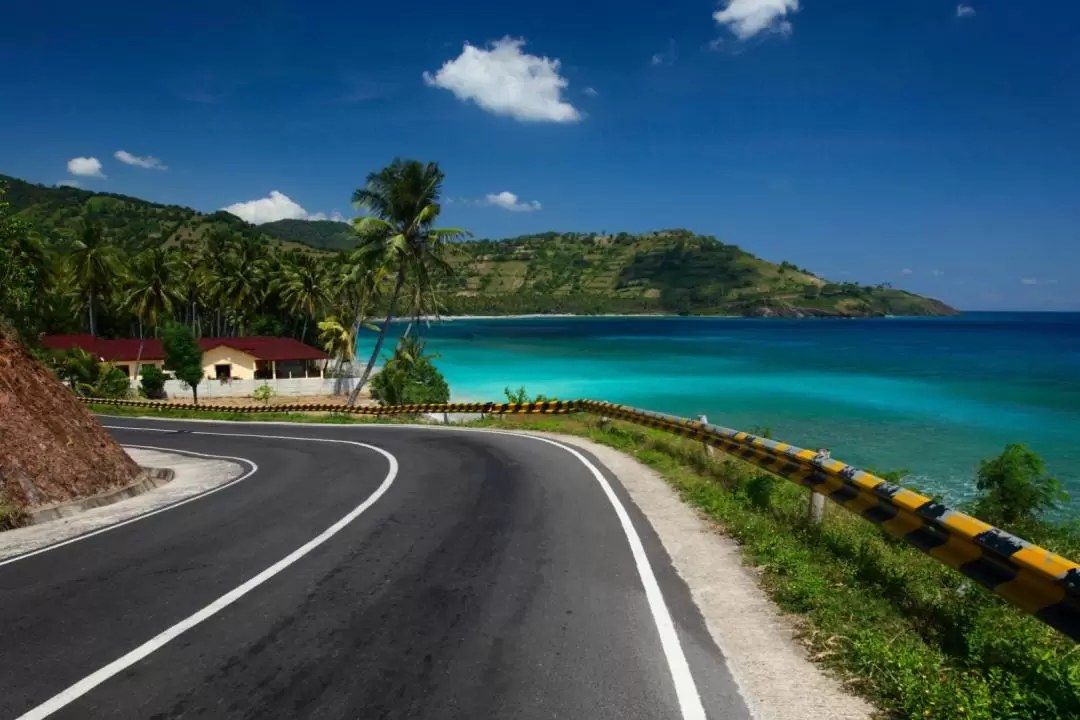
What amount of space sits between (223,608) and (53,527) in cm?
557

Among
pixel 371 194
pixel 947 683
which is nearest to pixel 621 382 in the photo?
pixel 371 194

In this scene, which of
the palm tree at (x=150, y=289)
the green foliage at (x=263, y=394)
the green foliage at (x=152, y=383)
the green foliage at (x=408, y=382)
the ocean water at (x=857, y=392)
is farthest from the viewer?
the palm tree at (x=150, y=289)

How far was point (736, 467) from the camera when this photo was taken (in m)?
13.4

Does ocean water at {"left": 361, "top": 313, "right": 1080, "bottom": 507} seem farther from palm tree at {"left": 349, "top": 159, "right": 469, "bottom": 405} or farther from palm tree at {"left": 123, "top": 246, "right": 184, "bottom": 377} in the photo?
palm tree at {"left": 123, "top": 246, "right": 184, "bottom": 377}

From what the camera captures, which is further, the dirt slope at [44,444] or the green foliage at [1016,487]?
the green foliage at [1016,487]

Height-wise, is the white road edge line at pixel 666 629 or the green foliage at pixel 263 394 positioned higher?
the white road edge line at pixel 666 629

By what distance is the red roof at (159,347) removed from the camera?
5694 centimetres

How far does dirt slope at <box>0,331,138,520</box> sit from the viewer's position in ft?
35.0

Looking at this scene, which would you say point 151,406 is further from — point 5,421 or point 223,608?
point 223,608

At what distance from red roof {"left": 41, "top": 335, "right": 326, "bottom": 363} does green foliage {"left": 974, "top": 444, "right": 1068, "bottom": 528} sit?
55391mm

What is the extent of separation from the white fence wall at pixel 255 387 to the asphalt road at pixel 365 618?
151 ft

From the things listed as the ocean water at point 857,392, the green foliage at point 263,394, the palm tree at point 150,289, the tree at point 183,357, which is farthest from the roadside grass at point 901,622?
the palm tree at point 150,289

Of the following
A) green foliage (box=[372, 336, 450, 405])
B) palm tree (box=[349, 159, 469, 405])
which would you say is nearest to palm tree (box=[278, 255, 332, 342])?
green foliage (box=[372, 336, 450, 405])

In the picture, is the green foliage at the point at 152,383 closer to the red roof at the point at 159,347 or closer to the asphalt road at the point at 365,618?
the red roof at the point at 159,347
